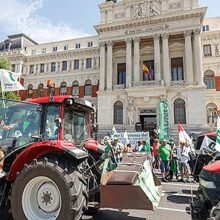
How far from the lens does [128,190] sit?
356cm

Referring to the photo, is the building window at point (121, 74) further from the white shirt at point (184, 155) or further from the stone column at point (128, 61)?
the white shirt at point (184, 155)

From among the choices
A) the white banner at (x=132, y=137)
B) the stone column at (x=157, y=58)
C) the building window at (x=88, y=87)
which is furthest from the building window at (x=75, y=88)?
the white banner at (x=132, y=137)

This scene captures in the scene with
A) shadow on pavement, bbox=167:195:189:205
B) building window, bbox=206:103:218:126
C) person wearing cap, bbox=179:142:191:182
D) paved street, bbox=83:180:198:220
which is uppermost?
building window, bbox=206:103:218:126

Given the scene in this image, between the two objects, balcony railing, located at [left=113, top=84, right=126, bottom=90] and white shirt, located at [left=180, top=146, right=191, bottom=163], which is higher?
balcony railing, located at [left=113, top=84, right=126, bottom=90]

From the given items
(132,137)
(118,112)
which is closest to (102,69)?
(118,112)

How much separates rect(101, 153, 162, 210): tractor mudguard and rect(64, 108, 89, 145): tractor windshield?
43.9 inches

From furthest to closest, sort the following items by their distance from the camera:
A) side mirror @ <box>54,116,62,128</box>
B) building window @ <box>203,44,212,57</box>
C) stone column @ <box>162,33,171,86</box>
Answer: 1. building window @ <box>203,44,212,57</box>
2. stone column @ <box>162,33,171,86</box>
3. side mirror @ <box>54,116,62,128</box>

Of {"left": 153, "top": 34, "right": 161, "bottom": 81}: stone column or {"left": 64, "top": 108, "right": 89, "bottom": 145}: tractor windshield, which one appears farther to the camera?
{"left": 153, "top": 34, "right": 161, "bottom": 81}: stone column

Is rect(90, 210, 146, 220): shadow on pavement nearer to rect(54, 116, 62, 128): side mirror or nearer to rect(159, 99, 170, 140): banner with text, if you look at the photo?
rect(54, 116, 62, 128): side mirror

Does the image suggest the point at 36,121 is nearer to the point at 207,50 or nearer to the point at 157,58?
the point at 157,58

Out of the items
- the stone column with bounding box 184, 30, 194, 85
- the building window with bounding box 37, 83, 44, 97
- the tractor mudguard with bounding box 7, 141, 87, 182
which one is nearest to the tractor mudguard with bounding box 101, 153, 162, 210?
the tractor mudguard with bounding box 7, 141, 87, 182

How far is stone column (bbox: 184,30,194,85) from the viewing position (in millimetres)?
25922

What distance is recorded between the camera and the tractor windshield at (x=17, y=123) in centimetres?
434

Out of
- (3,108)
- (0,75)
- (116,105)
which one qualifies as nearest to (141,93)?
(116,105)
